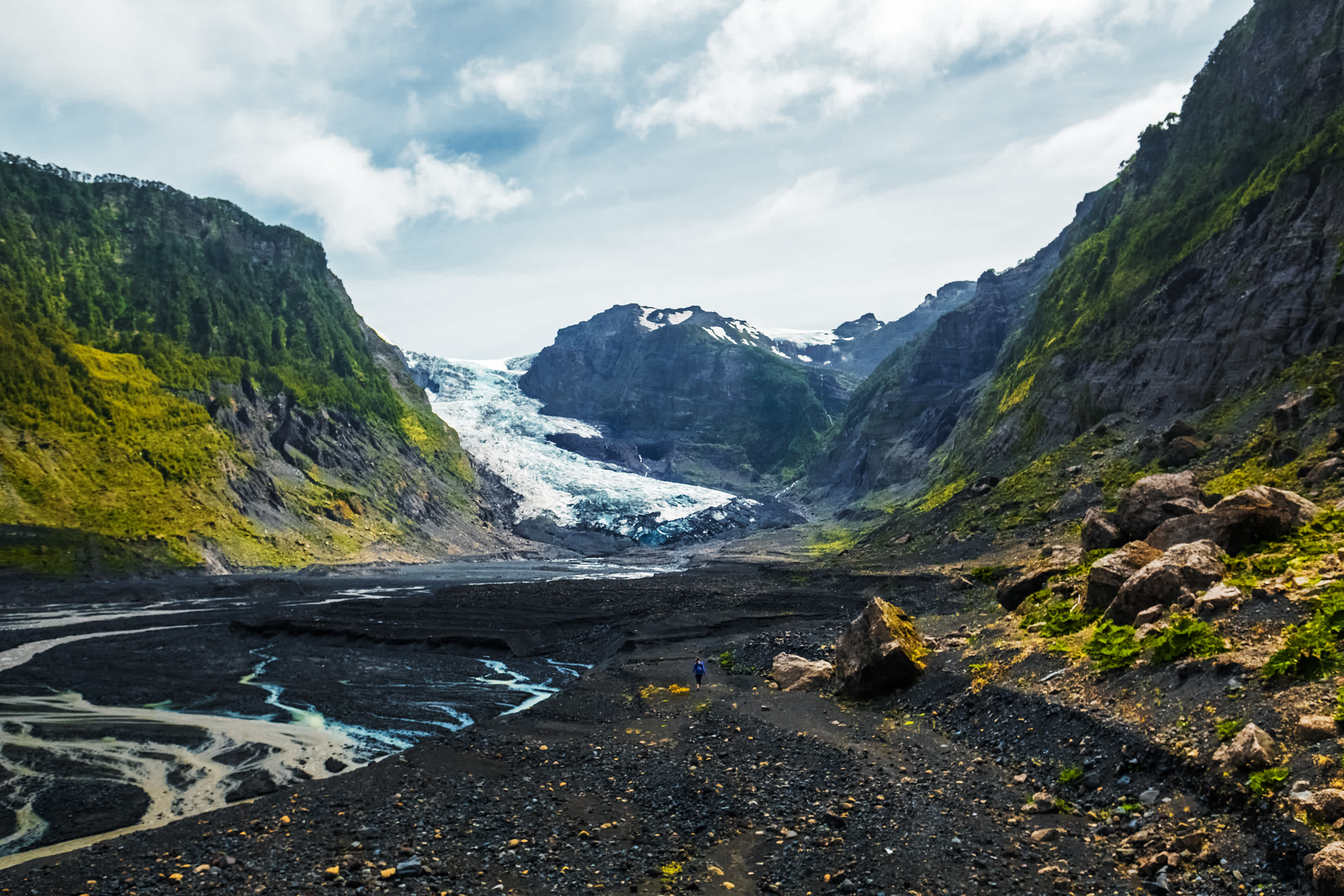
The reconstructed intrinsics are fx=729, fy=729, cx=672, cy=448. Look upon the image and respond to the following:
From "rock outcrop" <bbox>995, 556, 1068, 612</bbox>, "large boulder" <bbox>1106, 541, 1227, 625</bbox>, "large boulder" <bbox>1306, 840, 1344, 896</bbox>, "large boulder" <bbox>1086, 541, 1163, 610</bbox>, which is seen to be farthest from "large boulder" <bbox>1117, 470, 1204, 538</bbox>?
"large boulder" <bbox>1306, 840, 1344, 896</bbox>

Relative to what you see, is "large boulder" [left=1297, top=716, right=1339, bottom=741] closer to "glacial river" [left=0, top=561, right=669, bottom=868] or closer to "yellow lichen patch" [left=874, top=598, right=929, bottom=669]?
"yellow lichen patch" [left=874, top=598, right=929, bottom=669]

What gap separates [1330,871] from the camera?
9797 millimetres

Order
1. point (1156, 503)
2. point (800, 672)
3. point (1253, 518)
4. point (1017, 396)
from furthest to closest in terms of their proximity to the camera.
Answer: point (1017, 396) < point (800, 672) < point (1156, 503) < point (1253, 518)

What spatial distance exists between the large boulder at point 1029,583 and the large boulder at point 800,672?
29.2ft

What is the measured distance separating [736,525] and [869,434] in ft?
141

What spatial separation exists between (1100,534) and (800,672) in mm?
14902

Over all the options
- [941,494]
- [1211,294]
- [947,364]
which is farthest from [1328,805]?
[947,364]

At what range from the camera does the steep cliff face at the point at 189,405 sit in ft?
309

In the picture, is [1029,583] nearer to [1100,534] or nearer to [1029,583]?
[1029,583]

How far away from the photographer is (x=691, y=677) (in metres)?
35.2

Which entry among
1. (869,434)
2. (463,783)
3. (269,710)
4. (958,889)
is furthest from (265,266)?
(958,889)

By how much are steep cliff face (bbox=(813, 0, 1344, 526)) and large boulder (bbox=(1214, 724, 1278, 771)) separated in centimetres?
3206

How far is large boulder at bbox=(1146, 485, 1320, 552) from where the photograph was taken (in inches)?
920

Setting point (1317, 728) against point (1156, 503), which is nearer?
point (1317, 728)
